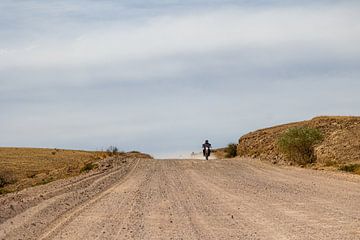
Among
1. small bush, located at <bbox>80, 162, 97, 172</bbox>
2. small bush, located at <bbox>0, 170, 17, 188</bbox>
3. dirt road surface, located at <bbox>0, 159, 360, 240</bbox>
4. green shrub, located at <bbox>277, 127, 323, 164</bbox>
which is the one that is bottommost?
dirt road surface, located at <bbox>0, 159, 360, 240</bbox>

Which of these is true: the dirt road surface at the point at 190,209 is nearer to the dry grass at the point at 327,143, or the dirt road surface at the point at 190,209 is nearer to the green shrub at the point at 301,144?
the dry grass at the point at 327,143

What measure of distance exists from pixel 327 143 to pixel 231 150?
19.9 m

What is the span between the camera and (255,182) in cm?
3266

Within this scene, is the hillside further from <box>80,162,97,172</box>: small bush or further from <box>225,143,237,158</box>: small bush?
<box>80,162,97,172</box>: small bush

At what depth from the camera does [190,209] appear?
20750mm

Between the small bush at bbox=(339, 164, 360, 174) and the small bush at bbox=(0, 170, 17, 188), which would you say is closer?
the small bush at bbox=(339, 164, 360, 174)

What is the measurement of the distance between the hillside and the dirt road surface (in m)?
13.2

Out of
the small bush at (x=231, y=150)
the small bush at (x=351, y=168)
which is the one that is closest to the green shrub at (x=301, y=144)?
the small bush at (x=351, y=168)

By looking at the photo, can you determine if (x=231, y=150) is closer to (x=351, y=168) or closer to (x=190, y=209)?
(x=351, y=168)

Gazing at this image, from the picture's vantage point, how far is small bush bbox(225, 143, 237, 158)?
2867 inches

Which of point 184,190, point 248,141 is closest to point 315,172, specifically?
point 184,190

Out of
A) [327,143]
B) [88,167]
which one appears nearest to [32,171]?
[88,167]

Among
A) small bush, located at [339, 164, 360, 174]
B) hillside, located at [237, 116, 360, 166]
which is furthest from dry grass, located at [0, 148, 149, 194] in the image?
small bush, located at [339, 164, 360, 174]

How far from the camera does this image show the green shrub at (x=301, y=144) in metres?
49.8
